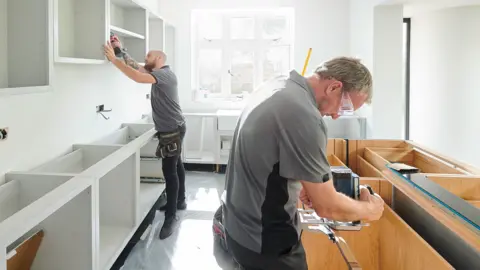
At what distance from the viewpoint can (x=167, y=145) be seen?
11.8ft

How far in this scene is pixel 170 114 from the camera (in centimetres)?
362

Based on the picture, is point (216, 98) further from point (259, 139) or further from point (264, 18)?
point (259, 139)

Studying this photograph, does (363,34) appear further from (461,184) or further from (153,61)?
(461,184)

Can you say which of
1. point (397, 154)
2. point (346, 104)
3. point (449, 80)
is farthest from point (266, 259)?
point (449, 80)

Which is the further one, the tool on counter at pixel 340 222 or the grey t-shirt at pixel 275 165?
the tool on counter at pixel 340 222

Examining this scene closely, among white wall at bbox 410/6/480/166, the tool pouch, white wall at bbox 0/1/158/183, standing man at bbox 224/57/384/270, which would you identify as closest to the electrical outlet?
white wall at bbox 0/1/158/183

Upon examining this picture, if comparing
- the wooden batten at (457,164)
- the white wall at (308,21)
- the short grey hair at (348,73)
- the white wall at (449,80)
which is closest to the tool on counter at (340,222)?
the short grey hair at (348,73)

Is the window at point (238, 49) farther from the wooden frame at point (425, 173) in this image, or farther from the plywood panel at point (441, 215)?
the plywood panel at point (441, 215)

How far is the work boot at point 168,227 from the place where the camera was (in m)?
3.40

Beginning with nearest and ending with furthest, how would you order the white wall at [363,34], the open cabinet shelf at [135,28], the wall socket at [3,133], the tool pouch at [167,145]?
1. the wall socket at [3,133]
2. the tool pouch at [167,145]
3. the open cabinet shelf at [135,28]
4. the white wall at [363,34]

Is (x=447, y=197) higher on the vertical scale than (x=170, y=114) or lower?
lower

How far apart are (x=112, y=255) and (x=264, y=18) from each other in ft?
14.7

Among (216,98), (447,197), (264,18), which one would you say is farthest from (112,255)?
(264,18)

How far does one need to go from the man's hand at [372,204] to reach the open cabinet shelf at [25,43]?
5.12 ft
